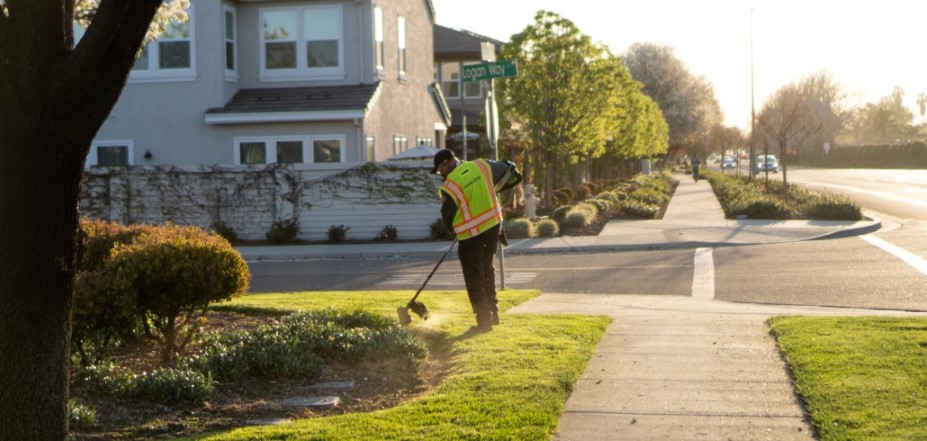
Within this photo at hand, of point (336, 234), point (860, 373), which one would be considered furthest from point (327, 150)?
point (860, 373)

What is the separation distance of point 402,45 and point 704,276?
56.9 ft

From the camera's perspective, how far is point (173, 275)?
8180 mm

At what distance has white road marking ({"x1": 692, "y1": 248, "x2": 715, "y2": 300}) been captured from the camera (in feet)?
47.0

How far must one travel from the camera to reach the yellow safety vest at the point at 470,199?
993 cm

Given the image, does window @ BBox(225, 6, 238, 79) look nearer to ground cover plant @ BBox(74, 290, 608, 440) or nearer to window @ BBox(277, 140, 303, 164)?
window @ BBox(277, 140, 303, 164)

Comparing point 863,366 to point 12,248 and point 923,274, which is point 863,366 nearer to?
point 12,248

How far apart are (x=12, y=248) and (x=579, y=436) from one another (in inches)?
124

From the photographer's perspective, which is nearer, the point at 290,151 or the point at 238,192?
the point at 238,192

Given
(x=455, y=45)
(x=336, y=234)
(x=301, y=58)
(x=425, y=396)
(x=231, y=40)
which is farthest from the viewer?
(x=455, y=45)

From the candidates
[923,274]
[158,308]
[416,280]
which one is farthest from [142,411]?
[923,274]

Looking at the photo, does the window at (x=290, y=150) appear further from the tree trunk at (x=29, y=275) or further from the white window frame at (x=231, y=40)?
the tree trunk at (x=29, y=275)

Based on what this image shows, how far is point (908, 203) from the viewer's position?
33750 mm

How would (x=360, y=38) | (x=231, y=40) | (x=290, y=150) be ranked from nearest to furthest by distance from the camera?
(x=290, y=150)
(x=360, y=38)
(x=231, y=40)

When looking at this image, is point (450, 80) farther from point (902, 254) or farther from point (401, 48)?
point (902, 254)
